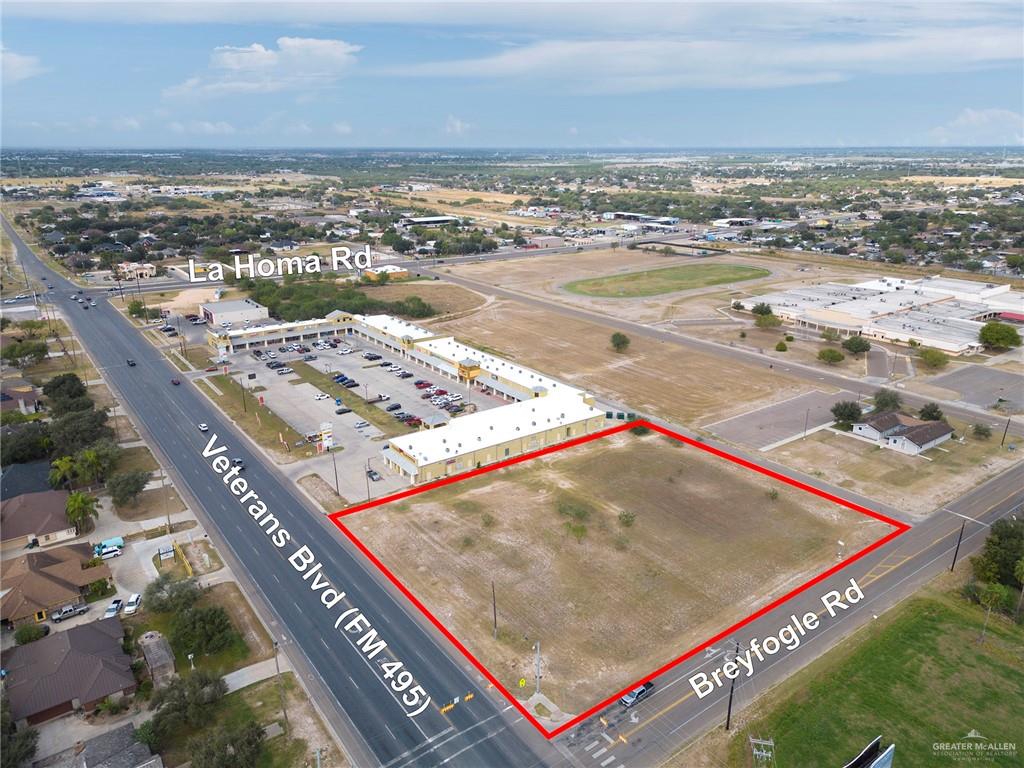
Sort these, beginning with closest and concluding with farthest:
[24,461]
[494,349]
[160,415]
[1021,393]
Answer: [24,461]
[160,415]
[1021,393]
[494,349]

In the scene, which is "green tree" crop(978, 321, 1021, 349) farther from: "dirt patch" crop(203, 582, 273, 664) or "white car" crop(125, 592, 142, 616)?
"white car" crop(125, 592, 142, 616)

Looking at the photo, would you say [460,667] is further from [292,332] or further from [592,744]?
[292,332]

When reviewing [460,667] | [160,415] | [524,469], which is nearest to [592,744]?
[460,667]

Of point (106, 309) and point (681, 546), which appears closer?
point (681, 546)

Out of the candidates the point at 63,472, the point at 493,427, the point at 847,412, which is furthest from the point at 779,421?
the point at 63,472

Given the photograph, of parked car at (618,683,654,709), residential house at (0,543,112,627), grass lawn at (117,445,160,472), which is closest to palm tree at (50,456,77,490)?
grass lawn at (117,445,160,472)
